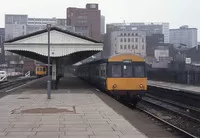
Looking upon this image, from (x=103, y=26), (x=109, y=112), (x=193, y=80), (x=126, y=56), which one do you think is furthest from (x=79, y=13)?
(x=109, y=112)

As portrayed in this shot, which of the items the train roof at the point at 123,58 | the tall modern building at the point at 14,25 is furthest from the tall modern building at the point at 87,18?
the train roof at the point at 123,58

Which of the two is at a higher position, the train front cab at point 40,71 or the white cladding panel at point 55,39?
the white cladding panel at point 55,39

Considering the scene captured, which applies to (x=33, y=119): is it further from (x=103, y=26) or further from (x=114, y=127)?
(x=103, y=26)

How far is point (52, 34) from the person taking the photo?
3325 cm

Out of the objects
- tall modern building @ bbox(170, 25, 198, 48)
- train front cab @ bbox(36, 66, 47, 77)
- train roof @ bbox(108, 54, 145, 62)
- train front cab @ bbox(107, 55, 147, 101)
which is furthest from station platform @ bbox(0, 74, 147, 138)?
tall modern building @ bbox(170, 25, 198, 48)

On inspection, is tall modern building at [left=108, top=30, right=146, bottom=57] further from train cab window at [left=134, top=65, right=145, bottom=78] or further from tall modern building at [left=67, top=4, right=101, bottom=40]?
train cab window at [left=134, top=65, right=145, bottom=78]

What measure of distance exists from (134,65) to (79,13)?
299 ft

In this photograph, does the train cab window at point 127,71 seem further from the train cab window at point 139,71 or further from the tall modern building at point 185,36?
the tall modern building at point 185,36

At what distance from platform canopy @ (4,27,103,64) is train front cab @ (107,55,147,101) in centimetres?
1012

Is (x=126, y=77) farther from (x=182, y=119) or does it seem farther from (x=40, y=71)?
(x=40, y=71)

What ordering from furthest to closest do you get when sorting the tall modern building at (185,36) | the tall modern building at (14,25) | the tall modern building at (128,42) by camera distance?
the tall modern building at (185,36), the tall modern building at (14,25), the tall modern building at (128,42)

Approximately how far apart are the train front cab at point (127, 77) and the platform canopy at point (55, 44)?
10119mm

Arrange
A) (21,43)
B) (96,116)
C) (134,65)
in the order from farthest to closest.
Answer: (21,43)
(134,65)
(96,116)

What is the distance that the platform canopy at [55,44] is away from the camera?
32.6 meters
